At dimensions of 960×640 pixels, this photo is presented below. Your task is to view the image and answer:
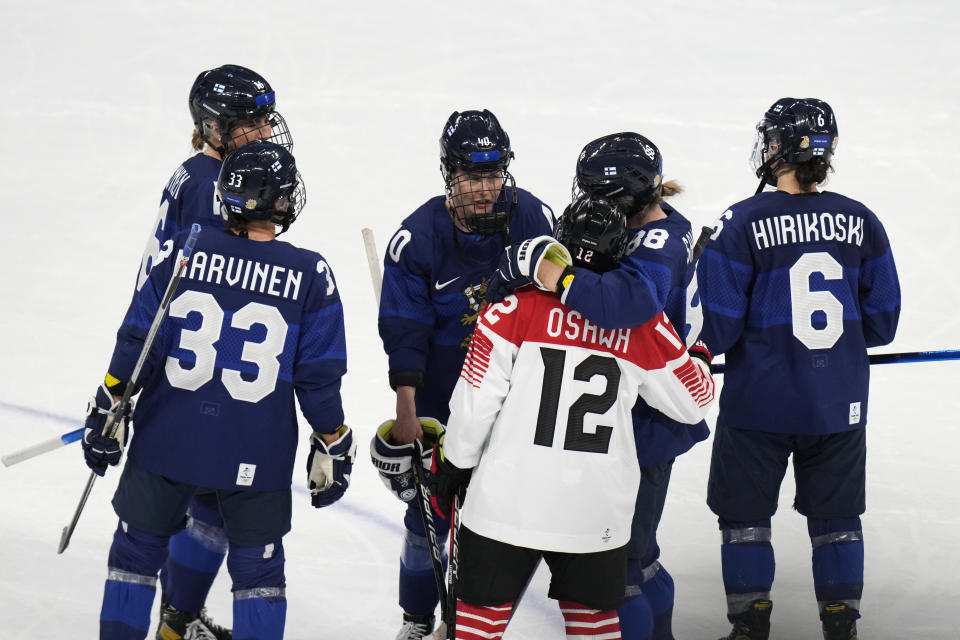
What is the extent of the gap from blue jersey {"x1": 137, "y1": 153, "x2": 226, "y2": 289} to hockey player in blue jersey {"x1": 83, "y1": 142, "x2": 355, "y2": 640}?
1.39 feet

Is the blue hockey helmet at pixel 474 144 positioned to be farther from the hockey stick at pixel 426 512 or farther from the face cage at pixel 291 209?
the hockey stick at pixel 426 512

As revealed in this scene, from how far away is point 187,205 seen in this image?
3.13 m

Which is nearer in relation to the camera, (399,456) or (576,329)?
(576,329)

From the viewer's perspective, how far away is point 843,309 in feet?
9.80

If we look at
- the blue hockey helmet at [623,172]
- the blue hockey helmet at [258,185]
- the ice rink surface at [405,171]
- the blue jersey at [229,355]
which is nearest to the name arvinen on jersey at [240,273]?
the blue jersey at [229,355]

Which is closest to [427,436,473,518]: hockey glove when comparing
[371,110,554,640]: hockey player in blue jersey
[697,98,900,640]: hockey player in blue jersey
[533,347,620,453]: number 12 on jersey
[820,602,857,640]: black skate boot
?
[533,347,620,453]: number 12 on jersey

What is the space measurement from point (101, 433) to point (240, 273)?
0.49 m

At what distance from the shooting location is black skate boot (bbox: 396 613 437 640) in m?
3.15

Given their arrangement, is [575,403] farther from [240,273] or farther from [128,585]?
[128,585]

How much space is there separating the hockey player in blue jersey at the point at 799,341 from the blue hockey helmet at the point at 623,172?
472 mm

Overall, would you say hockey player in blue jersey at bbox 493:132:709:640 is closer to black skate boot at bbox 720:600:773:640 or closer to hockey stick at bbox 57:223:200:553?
black skate boot at bbox 720:600:773:640

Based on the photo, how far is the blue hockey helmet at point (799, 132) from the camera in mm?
2988

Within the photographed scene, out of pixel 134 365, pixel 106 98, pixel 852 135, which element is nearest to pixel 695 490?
pixel 134 365

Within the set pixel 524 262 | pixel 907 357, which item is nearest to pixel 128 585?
pixel 524 262
